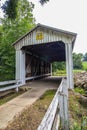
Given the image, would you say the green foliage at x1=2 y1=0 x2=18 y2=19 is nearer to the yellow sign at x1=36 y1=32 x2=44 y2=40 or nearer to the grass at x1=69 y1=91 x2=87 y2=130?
the yellow sign at x1=36 y1=32 x2=44 y2=40

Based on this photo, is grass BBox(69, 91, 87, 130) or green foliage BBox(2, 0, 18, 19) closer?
grass BBox(69, 91, 87, 130)

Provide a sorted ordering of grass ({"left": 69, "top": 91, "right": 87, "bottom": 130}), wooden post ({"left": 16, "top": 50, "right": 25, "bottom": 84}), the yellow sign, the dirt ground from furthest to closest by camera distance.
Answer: wooden post ({"left": 16, "top": 50, "right": 25, "bottom": 84}) < the yellow sign < grass ({"left": 69, "top": 91, "right": 87, "bottom": 130}) < the dirt ground

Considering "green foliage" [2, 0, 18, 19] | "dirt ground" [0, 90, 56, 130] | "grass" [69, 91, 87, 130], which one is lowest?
"grass" [69, 91, 87, 130]

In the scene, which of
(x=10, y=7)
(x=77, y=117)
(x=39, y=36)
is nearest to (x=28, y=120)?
(x=77, y=117)

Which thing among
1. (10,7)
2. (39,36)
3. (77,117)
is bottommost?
(77,117)

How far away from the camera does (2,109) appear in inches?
252

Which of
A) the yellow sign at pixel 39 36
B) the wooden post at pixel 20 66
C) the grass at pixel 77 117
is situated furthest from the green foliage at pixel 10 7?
the grass at pixel 77 117

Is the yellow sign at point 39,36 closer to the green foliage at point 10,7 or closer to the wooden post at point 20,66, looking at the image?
the wooden post at point 20,66

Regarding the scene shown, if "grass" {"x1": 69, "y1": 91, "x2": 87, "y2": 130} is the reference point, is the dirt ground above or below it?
above

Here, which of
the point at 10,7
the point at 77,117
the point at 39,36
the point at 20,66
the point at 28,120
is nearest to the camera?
the point at 28,120

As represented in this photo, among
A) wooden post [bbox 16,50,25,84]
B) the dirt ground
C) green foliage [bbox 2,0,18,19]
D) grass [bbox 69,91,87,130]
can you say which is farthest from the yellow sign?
the dirt ground

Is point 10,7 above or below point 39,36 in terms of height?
above

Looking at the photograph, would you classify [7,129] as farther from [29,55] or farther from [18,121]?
[29,55]

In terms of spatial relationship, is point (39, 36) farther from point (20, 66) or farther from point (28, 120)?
point (28, 120)
